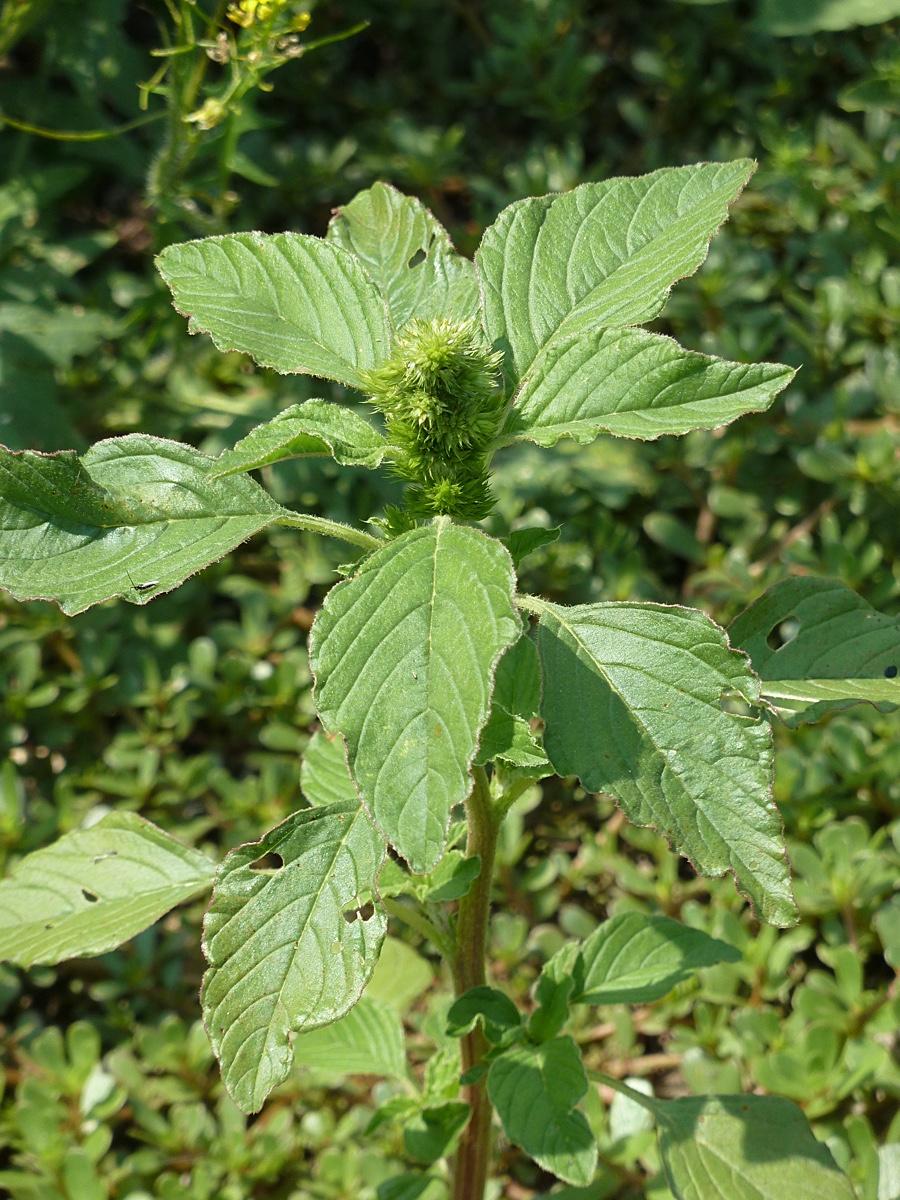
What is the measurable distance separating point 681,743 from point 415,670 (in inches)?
12.7

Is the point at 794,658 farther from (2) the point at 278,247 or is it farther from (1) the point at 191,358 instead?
(1) the point at 191,358

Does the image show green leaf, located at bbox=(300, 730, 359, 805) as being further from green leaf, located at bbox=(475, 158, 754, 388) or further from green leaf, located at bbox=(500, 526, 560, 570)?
green leaf, located at bbox=(475, 158, 754, 388)

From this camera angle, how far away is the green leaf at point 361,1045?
1843 millimetres

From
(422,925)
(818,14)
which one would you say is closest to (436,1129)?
(422,925)

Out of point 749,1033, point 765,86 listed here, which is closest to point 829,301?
point 765,86

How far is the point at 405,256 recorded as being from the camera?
5.05ft

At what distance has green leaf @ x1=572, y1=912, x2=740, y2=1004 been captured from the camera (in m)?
1.70

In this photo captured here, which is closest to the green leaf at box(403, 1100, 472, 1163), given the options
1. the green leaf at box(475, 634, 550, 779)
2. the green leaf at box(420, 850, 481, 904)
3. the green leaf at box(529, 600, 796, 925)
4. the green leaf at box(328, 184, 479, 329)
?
the green leaf at box(420, 850, 481, 904)

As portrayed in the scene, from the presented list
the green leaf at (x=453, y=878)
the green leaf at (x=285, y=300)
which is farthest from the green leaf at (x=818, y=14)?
the green leaf at (x=453, y=878)

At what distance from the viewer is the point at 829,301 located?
9.95 ft

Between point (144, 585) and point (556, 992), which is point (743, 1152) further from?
point (144, 585)

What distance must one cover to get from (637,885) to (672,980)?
730 mm

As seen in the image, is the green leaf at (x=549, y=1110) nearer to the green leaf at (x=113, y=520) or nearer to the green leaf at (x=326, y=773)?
the green leaf at (x=326, y=773)

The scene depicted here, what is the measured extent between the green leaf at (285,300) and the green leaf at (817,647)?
67cm
